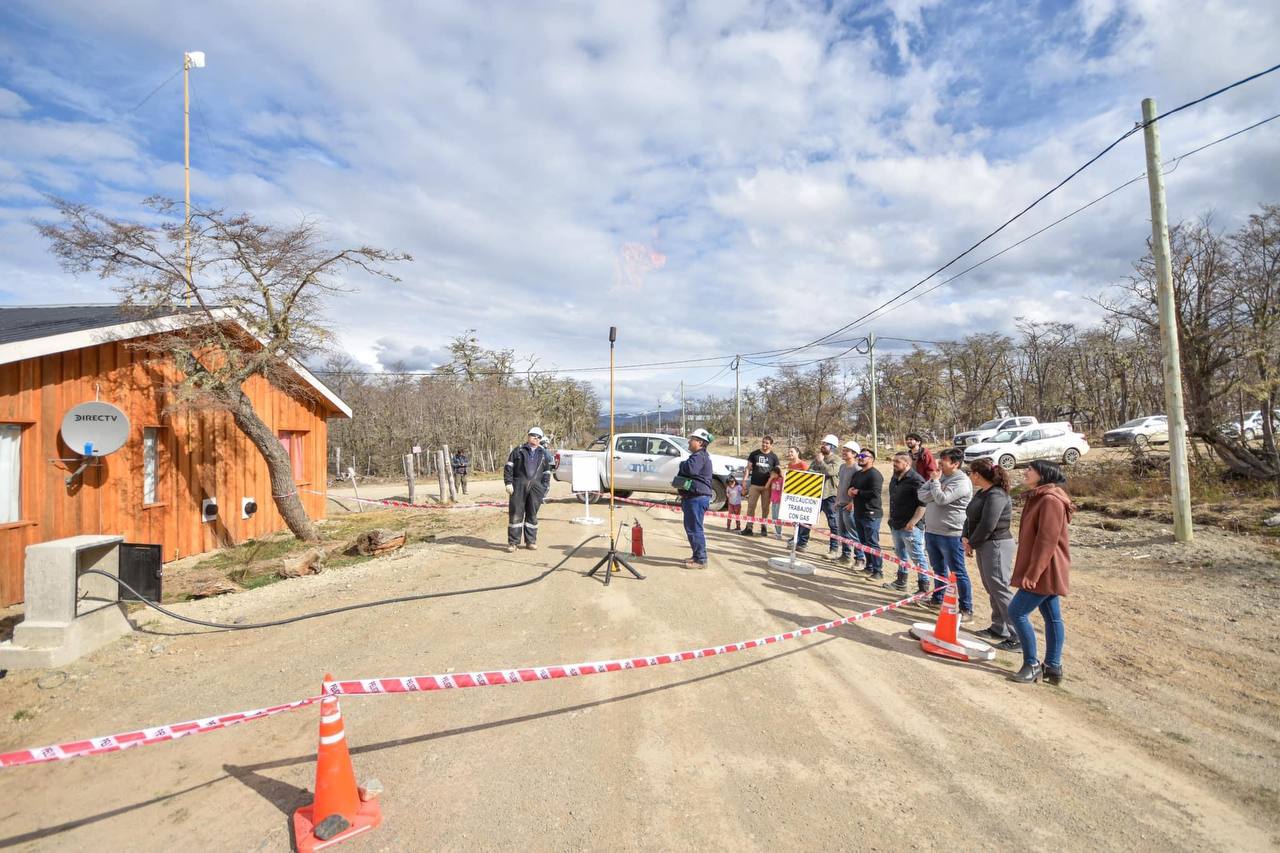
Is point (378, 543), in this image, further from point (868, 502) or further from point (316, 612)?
point (868, 502)

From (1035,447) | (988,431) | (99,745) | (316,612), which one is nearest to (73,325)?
(316,612)

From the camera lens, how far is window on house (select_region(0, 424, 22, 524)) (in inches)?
303

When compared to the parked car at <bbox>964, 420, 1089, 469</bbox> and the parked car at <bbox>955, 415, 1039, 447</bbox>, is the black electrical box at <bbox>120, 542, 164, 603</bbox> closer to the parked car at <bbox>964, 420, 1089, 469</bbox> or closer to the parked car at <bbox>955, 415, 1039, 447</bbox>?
the parked car at <bbox>964, 420, 1089, 469</bbox>

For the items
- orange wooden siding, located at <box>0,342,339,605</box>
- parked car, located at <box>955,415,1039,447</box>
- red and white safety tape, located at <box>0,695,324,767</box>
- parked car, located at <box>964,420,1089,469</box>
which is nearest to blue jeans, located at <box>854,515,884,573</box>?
red and white safety tape, located at <box>0,695,324,767</box>

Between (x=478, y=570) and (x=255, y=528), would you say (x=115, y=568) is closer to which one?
(x=478, y=570)

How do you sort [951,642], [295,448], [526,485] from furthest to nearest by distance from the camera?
[295,448] → [526,485] → [951,642]

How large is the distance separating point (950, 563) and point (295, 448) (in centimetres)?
1444

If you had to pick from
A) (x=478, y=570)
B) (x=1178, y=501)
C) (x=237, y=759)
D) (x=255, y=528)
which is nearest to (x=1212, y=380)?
(x=1178, y=501)

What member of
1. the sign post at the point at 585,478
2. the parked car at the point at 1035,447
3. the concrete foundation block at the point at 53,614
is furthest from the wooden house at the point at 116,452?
the parked car at the point at 1035,447

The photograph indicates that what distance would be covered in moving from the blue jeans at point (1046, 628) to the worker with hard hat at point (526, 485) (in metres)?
6.27

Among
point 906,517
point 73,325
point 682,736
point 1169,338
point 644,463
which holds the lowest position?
point 682,736

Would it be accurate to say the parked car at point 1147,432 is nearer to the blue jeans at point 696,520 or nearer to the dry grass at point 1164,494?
the dry grass at point 1164,494

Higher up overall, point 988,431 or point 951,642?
point 988,431

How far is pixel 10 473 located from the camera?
7801 mm
